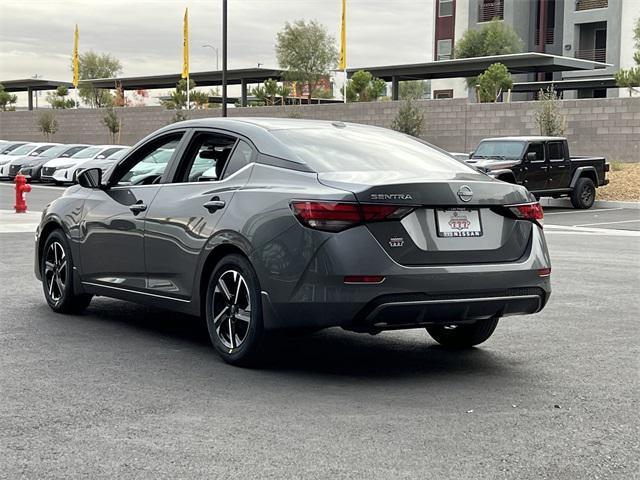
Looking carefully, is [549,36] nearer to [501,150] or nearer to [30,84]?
[30,84]

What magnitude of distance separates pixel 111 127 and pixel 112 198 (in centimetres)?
5342

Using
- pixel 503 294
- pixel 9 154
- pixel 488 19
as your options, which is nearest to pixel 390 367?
pixel 503 294

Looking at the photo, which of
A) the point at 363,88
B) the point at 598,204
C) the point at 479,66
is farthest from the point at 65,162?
the point at 479,66

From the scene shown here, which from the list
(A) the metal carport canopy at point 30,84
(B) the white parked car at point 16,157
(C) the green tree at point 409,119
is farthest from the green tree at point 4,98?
(C) the green tree at point 409,119

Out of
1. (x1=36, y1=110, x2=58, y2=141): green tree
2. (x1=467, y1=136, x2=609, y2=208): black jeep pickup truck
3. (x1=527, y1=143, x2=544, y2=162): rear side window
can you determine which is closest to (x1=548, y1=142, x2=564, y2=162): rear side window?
(x1=467, y1=136, x2=609, y2=208): black jeep pickup truck

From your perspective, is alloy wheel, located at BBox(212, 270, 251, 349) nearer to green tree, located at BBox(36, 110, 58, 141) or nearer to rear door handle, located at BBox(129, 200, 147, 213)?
rear door handle, located at BBox(129, 200, 147, 213)

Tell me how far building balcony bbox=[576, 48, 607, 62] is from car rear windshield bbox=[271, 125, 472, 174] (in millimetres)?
60431

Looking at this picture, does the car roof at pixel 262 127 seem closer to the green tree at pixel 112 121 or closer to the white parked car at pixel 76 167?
the white parked car at pixel 76 167

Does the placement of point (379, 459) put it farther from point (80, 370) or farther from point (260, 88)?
point (260, 88)

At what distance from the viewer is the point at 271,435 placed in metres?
5.02

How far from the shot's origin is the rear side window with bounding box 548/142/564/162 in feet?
83.0

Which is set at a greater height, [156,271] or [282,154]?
[282,154]

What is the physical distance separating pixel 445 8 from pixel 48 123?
28441 millimetres

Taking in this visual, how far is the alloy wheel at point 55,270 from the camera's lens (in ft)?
28.5
